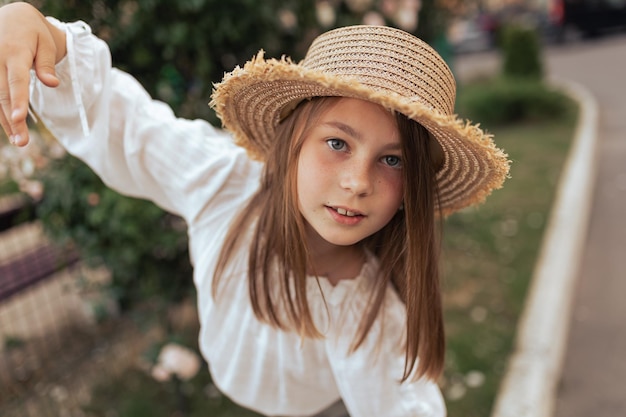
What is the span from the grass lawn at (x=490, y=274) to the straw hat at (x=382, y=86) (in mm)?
1792

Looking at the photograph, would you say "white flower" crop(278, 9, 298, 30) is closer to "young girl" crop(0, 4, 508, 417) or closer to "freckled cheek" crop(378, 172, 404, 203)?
"young girl" crop(0, 4, 508, 417)

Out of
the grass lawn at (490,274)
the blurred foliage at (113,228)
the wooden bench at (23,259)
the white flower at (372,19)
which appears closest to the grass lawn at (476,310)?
the grass lawn at (490,274)

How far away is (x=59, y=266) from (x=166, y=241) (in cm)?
80

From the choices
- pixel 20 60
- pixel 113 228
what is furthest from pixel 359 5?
pixel 20 60

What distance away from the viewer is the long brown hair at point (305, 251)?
4.52 ft

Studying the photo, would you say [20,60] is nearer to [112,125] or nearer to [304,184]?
[112,125]

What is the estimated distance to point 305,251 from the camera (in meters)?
1.47

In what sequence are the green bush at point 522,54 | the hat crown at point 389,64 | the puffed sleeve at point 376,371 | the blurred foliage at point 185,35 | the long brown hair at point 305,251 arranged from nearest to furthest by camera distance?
the hat crown at point 389,64 → the long brown hair at point 305,251 → the puffed sleeve at point 376,371 → the blurred foliage at point 185,35 → the green bush at point 522,54

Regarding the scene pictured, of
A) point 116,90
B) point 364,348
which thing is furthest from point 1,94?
point 364,348

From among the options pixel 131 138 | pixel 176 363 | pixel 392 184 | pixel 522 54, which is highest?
pixel 522 54

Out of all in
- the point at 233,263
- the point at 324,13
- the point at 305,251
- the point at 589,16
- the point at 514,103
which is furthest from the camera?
the point at 589,16

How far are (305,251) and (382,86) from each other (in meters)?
0.46

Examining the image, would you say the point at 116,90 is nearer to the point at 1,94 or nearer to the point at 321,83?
the point at 1,94

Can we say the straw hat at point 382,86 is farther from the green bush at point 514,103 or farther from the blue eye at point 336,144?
the green bush at point 514,103
